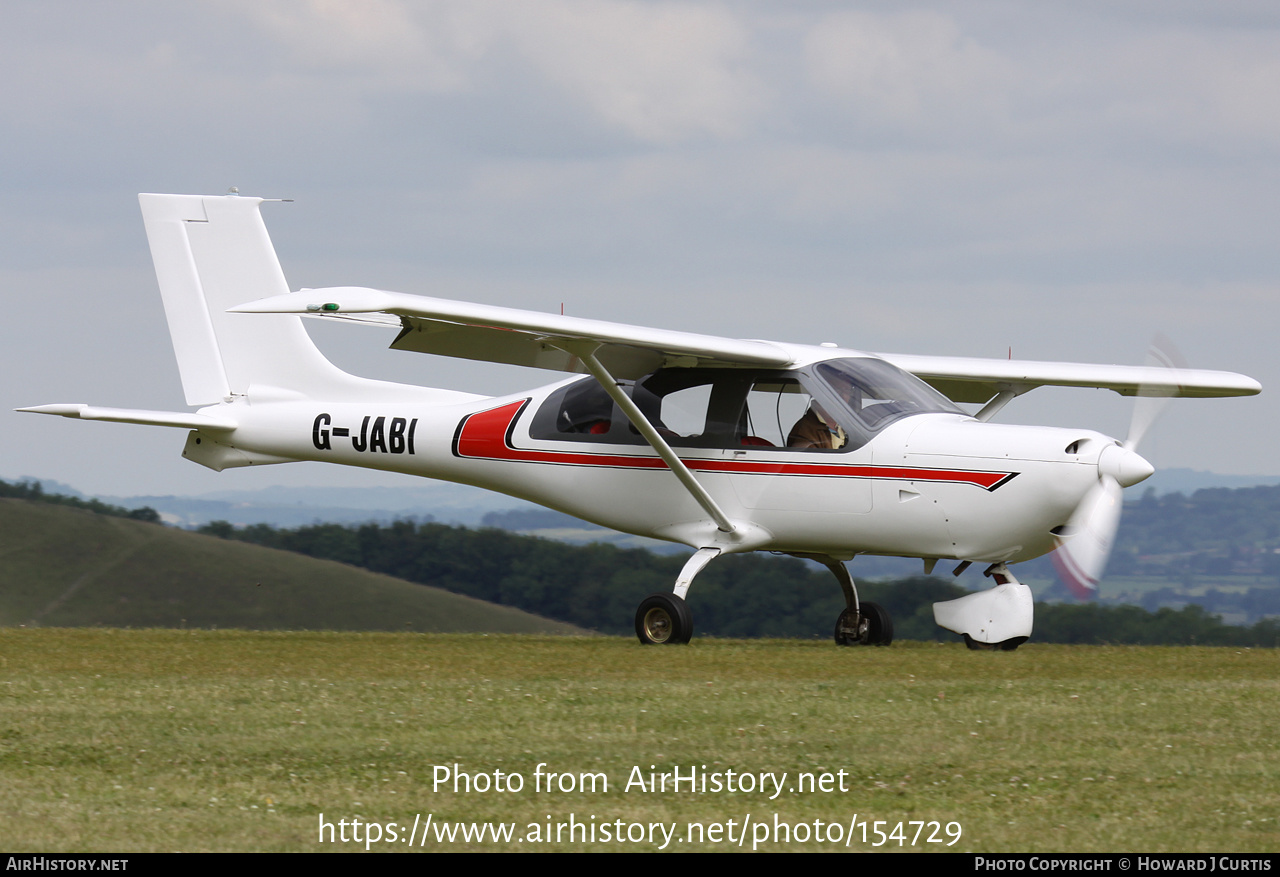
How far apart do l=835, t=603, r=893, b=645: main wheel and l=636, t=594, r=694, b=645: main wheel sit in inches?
78.6

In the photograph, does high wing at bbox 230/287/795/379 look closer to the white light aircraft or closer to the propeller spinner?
the white light aircraft

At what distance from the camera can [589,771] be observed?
791 centimetres

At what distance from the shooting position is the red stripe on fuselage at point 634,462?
13.7m

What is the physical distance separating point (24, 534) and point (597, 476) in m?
18.1

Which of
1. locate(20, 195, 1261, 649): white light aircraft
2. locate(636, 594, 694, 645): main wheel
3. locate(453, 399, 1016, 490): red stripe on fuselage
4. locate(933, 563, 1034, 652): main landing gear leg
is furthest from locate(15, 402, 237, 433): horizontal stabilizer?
locate(933, 563, 1034, 652): main landing gear leg

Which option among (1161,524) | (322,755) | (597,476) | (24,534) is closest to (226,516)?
(24,534)

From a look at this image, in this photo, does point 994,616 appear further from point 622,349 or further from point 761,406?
point 622,349

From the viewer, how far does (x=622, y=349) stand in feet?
49.4

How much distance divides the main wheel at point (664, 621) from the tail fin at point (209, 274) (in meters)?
6.41

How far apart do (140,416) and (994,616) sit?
9.22 meters

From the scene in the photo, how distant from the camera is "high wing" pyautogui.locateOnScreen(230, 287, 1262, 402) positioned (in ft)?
42.7

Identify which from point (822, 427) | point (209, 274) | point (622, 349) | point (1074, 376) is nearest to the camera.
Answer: point (822, 427)

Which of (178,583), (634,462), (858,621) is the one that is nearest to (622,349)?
(634,462)

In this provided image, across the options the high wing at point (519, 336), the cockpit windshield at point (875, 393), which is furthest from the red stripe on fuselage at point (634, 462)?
the high wing at point (519, 336)
